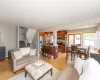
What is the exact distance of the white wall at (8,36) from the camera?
15.3 ft

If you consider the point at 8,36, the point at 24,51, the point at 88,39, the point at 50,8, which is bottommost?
the point at 24,51

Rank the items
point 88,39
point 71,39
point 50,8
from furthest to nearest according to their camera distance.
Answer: point 71,39 → point 88,39 → point 50,8

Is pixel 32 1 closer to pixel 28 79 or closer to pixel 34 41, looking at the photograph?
pixel 28 79

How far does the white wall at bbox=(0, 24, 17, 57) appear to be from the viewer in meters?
4.66

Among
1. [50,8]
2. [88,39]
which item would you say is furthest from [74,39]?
[50,8]

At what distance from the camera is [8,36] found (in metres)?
4.93

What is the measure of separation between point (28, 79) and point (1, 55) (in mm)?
2940

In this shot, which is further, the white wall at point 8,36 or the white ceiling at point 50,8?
the white wall at point 8,36

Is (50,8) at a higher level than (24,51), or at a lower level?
higher

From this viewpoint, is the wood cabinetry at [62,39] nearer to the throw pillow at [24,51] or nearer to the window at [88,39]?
the window at [88,39]

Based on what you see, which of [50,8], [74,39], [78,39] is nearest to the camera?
[50,8]

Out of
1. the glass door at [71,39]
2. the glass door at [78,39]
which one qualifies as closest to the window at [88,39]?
the glass door at [78,39]

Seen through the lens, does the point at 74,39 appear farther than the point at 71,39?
No

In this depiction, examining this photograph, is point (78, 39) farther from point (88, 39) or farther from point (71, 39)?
point (88, 39)
